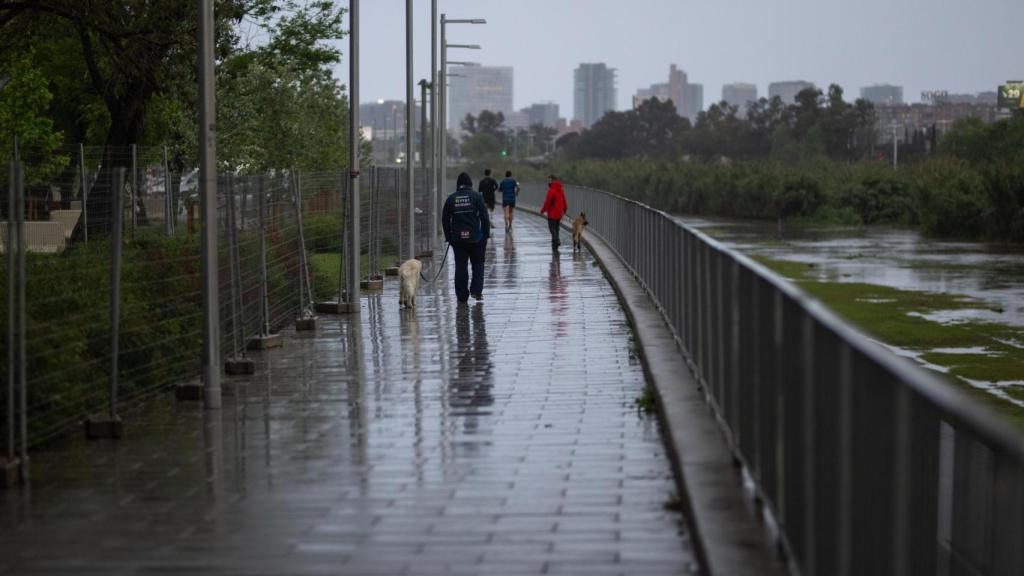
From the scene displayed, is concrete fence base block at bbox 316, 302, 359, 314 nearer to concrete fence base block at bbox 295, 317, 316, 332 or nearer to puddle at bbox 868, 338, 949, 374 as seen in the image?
concrete fence base block at bbox 295, 317, 316, 332

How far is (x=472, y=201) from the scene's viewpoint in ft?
69.9

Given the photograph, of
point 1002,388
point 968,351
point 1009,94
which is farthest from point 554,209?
point 1009,94

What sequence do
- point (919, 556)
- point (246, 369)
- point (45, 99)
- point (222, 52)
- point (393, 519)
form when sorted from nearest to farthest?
point (919, 556) < point (393, 519) < point (246, 369) < point (222, 52) < point (45, 99)

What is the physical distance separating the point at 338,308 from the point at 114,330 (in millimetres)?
9124

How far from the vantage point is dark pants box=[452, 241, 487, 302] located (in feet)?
69.4

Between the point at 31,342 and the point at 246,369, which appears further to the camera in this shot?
the point at 246,369

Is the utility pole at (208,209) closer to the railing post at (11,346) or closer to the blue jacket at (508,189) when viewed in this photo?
the railing post at (11,346)

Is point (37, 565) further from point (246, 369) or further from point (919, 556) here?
point (246, 369)

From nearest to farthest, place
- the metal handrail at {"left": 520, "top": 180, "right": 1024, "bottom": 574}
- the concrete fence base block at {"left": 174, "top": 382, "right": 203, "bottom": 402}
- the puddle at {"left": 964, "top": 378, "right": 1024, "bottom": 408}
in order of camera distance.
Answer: the metal handrail at {"left": 520, "top": 180, "right": 1024, "bottom": 574}, the concrete fence base block at {"left": 174, "top": 382, "right": 203, "bottom": 402}, the puddle at {"left": 964, "top": 378, "right": 1024, "bottom": 408}

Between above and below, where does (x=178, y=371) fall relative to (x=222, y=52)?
below

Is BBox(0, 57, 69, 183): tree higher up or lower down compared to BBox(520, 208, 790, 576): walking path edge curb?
higher up

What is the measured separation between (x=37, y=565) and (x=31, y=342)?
9.95 feet

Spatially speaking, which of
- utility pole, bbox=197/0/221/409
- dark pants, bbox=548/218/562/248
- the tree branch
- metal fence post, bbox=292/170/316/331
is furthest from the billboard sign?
utility pole, bbox=197/0/221/409

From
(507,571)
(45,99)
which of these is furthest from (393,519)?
(45,99)
